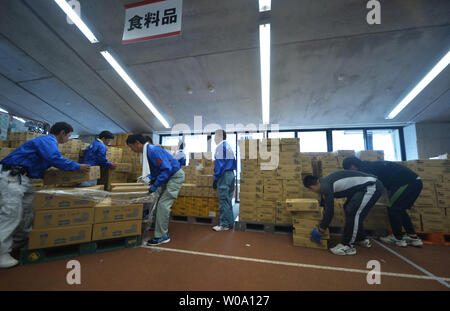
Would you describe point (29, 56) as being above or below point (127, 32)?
above

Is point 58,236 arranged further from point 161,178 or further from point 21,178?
point 161,178

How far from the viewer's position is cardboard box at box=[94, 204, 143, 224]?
214 centimetres

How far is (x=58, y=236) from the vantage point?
1.90 metres

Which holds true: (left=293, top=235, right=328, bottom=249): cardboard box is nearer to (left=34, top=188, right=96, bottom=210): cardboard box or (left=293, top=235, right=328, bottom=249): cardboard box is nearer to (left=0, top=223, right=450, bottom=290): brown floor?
(left=0, top=223, right=450, bottom=290): brown floor

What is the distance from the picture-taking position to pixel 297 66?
4160 millimetres

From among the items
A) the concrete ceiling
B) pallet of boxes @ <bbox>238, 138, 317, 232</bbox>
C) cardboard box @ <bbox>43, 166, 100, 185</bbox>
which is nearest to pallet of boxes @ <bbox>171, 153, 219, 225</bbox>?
pallet of boxes @ <bbox>238, 138, 317, 232</bbox>

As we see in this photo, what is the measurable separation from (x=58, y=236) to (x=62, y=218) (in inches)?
7.9

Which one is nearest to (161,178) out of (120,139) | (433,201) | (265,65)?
(265,65)

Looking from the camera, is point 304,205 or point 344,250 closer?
point 344,250

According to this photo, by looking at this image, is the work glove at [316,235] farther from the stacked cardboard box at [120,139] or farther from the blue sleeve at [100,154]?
the stacked cardboard box at [120,139]

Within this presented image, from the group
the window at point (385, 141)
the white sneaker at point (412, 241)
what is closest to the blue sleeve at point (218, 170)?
the white sneaker at point (412, 241)
